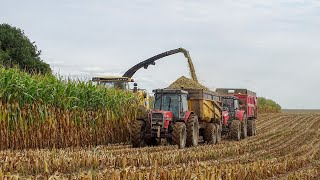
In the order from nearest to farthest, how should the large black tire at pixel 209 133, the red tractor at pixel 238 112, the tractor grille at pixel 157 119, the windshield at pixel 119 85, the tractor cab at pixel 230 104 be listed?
the tractor grille at pixel 157 119 < the large black tire at pixel 209 133 < the red tractor at pixel 238 112 < the windshield at pixel 119 85 < the tractor cab at pixel 230 104

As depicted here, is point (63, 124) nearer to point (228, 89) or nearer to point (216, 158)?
point (216, 158)

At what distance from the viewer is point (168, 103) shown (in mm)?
17703

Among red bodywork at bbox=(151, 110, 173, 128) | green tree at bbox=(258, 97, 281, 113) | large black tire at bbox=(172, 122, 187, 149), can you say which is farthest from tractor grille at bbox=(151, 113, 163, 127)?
green tree at bbox=(258, 97, 281, 113)

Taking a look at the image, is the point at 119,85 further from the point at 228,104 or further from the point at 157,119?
the point at 157,119

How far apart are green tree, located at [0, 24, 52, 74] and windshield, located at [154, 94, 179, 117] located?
868 inches

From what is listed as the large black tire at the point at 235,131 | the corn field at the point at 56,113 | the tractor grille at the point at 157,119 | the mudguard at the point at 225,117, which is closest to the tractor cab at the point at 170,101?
the tractor grille at the point at 157,119

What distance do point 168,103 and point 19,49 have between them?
24.4 m

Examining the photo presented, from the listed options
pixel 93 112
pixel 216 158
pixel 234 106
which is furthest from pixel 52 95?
pixel 234 106

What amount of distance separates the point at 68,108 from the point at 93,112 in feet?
4.30

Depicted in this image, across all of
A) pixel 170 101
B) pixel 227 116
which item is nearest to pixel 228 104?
pixel 227 116

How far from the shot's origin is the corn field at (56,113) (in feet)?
52.4

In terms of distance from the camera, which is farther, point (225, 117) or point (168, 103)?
point (225, 117)

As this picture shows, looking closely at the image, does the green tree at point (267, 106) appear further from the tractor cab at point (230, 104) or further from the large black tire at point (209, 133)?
the large black tire at point (209, 133)

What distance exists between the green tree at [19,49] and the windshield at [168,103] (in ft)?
72.3
